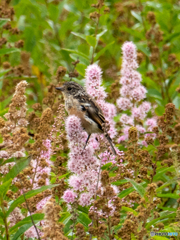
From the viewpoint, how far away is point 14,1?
21.1 ft

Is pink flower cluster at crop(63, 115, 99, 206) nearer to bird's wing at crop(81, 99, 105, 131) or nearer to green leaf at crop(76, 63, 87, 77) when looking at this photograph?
bird's wing at crop(81, 99, 105, 131)

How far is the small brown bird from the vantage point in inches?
145

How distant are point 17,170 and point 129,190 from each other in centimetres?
96

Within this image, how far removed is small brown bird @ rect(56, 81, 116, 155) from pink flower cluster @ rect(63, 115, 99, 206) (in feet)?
1.80

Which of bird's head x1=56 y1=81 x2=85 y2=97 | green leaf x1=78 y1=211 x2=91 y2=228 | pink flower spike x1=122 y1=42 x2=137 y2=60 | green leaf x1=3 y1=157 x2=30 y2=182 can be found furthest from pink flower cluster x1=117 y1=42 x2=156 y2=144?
green leaf x1=3 y1=157 x2=30 y2=182

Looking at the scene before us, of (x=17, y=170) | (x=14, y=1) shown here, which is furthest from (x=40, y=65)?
(x=17, y=170)

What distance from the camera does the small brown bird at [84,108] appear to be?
3695 millimetres

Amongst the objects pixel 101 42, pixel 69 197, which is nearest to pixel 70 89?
pixel 69 197

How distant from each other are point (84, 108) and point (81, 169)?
1152 mm

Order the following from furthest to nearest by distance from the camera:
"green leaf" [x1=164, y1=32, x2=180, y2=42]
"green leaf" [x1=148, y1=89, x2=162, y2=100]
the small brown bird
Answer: "green leaf" [x1=164, y1=32, x2=180, y2=42]
"green leaf" [x1=148, y1=89, x2=162, y2=100]
the small brown bird

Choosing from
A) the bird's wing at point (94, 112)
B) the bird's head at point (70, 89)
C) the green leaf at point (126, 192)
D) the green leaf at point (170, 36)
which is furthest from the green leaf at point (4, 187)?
the green leaf at point (170, 36)

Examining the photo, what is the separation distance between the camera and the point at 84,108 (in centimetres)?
392

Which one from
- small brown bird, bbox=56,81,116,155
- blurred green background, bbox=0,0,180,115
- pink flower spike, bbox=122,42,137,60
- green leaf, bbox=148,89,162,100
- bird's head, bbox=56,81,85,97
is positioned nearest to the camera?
small brown bird, bbox=56,81,116,155

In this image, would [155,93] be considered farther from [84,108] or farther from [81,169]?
[81,169]
